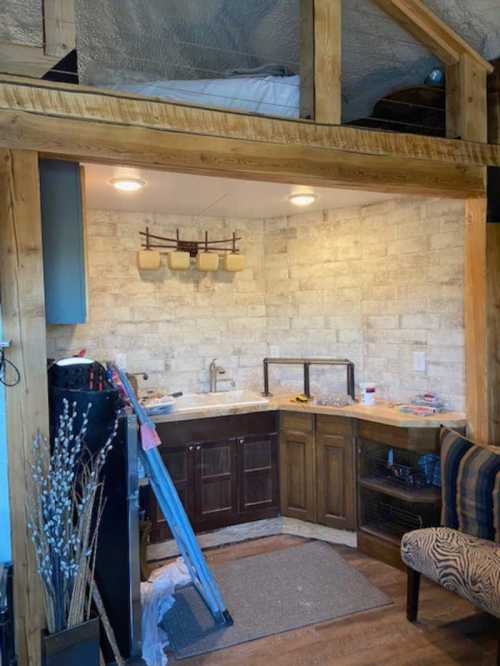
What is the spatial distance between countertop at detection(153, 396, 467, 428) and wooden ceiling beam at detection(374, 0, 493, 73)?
2081mm

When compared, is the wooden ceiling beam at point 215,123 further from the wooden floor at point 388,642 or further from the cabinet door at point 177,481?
the wooden floor at point 388,642

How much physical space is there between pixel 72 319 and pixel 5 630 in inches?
49.4

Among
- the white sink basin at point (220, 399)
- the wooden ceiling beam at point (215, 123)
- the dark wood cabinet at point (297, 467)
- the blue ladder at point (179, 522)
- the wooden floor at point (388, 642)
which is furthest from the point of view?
the white sink basin at point (220, 399)

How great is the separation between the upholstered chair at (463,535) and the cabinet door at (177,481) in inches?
56.6

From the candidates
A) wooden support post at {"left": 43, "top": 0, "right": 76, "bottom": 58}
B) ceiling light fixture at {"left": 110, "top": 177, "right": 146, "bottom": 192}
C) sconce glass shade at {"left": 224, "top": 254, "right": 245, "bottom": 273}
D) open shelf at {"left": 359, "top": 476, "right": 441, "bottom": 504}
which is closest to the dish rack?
open shelf at {"left": 359, "top": 476, "right": 441, "bottom": 504}

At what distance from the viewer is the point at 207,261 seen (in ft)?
12.9

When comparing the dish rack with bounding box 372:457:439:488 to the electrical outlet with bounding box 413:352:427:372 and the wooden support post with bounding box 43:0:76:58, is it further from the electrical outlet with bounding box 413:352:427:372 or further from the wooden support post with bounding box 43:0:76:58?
the wooden support post with bounding box 43:0:76:58

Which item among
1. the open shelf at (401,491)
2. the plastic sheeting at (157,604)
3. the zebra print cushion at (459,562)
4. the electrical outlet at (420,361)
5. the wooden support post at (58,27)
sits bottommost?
the plastic sheeting at (157,604)

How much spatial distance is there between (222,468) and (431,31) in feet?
9.73

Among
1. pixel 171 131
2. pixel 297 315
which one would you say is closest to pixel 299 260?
pixel 297 315

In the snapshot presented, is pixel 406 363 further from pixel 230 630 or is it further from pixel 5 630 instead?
pixel 5 630

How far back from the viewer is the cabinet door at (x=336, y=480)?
3373 mm

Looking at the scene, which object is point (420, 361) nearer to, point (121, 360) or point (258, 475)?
point (258, 475)

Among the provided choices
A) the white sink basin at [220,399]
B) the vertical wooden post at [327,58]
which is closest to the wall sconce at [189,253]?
the white sink basin at [220,399]
